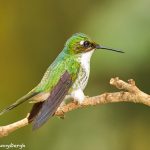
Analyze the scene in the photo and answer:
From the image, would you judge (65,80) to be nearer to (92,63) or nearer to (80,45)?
(80,45)

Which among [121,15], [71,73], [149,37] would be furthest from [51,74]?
[121,15]

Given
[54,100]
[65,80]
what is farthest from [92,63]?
[54,100]

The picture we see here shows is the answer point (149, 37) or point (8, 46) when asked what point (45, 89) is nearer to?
point (149, 37)

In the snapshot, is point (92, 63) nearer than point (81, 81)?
No

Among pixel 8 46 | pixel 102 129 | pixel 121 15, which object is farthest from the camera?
pixel 8 46

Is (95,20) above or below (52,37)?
above

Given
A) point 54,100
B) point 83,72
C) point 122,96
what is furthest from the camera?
point 83,72

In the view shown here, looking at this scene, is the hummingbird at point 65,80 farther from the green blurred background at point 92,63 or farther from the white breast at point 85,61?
the green blurred background at point 92,63
